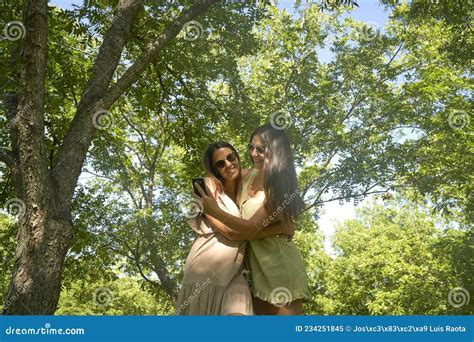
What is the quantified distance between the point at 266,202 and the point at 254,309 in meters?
0.66

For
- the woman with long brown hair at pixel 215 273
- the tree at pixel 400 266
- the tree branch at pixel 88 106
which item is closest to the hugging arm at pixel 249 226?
the woman with long brown hair at pixel 215 273

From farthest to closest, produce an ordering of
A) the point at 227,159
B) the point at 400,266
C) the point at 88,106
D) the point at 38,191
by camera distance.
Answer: the point at 400,266 < the point at 88,106 < the point at 38,191 < the point at 227,159

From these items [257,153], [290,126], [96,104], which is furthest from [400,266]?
[257,153]

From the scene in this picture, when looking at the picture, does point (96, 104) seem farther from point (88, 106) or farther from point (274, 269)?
point (274, 269)

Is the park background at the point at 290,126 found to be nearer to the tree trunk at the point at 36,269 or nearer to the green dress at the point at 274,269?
the tree trunk at the point at 36,269

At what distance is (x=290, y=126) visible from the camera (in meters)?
14.8

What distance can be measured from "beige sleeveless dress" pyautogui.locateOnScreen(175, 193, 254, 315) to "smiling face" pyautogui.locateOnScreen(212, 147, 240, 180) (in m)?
0.42

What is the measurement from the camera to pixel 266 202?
332 centimetres

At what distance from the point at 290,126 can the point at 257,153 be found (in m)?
11.3

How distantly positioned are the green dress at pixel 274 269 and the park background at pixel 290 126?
19.1 ft

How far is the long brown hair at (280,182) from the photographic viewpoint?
329 cm

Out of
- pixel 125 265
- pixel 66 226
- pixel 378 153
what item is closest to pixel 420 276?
pixel 378 153

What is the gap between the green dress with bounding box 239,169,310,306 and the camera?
3254 millimetres

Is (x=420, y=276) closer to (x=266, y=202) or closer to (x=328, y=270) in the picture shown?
(x=328, y=270)
